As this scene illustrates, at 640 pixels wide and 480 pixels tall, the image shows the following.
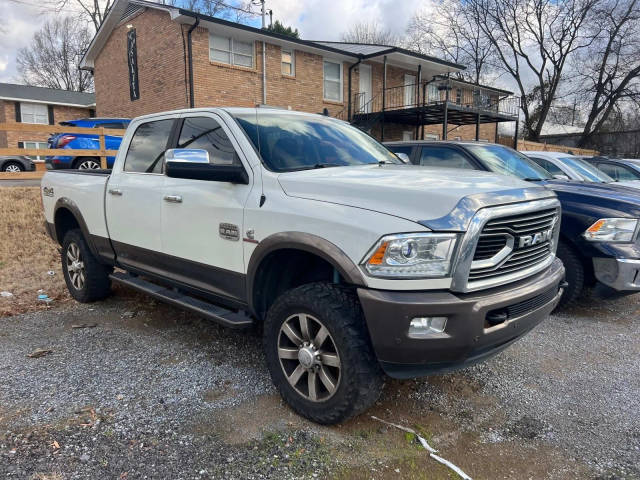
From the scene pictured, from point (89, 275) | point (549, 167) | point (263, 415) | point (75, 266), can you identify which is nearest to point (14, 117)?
point (75, 266)

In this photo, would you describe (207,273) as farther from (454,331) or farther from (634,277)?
(634,277)

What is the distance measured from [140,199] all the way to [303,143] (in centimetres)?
158

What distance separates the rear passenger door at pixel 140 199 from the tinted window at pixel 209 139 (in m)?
0.27

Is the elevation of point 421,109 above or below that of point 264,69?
below

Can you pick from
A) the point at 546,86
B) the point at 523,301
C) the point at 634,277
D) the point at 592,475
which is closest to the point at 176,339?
the point at 523,301

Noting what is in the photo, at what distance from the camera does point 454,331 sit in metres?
2.47

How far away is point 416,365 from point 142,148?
3.27 m

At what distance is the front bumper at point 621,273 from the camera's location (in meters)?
4.52

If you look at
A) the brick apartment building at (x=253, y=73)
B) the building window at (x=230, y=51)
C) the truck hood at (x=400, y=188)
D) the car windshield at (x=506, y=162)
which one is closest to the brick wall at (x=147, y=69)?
the brick apartment building at (x=253, y=73)

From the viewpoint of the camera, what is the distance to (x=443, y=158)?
6.32 meters

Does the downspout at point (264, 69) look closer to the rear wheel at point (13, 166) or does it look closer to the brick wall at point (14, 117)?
the rear wheel at point (13, 166)

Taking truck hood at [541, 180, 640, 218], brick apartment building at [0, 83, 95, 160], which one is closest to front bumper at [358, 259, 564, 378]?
truck hood at [541, 180, 640, 218]

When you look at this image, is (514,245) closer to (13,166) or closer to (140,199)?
(140,199)

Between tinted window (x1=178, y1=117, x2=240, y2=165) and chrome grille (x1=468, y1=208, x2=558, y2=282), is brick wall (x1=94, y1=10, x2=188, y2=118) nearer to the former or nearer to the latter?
tinted window (x1=178, y1=117, x2=240, y2=165)
